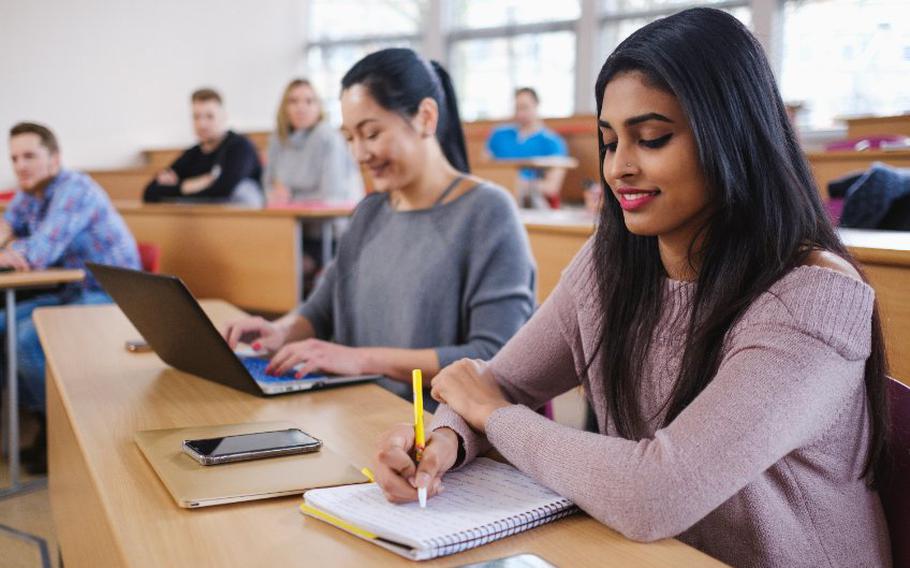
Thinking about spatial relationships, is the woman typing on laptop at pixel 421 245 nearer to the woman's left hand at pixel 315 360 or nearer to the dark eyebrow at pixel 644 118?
the woman's left hand at pixel 315 360

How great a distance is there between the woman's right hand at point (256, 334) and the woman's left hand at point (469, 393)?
690 millimetres

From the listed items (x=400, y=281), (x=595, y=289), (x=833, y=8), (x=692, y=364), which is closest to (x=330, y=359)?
(x=400, y=281)

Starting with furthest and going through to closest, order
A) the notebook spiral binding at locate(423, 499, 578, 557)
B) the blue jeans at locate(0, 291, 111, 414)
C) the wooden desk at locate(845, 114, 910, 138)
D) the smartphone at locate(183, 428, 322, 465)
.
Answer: the wooden desk at locate(845, 114, 910, 138)
the blue jeans at locate(0, 291, 111, 414)
the smartphone at locate(183, 428, 322, 465)
the notebook spiral binding at locate(423, 499, 578, 557)

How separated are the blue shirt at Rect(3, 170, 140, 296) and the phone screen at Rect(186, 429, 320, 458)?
2445 mm

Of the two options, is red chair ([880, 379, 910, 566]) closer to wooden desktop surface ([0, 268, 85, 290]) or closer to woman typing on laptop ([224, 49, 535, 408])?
woman typing on laptop ([224, 49, 535, 408])

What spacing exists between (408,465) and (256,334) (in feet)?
3.12

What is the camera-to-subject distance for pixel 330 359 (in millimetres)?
1503

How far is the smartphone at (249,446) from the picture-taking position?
103cm

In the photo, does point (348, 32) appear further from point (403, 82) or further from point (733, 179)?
point (733, 179)

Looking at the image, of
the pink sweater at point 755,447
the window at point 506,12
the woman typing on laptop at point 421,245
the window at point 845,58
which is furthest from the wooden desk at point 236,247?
the window at point 506,12

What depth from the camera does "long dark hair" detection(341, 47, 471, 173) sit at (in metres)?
1.75

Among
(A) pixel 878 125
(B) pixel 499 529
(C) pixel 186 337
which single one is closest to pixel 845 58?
(A) pixel 878 125

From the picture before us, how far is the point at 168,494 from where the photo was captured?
3.08 ft

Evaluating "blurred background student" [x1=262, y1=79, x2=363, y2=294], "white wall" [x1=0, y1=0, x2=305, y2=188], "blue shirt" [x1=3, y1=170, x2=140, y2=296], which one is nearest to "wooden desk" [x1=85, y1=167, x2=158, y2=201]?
"white wall" [x1=0, y1=0, x2=305, y2=188]
